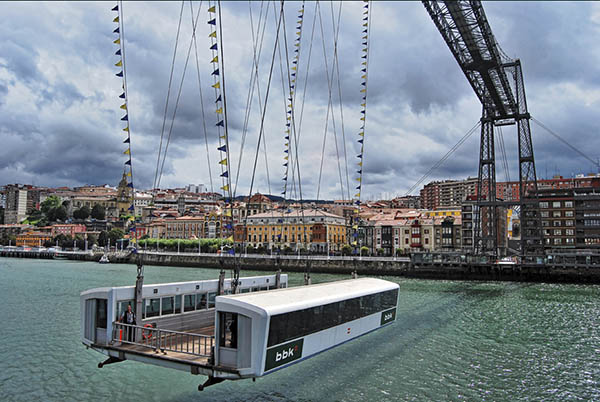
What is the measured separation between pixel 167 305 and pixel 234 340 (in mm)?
3591

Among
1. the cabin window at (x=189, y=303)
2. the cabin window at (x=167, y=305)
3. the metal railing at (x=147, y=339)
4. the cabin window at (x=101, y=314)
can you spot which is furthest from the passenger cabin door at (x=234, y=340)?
the cabin window at (x=189, y=303)

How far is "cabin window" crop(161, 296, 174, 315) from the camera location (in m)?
11.0

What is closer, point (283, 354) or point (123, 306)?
point (283, 354)

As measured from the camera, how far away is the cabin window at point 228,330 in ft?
26.7

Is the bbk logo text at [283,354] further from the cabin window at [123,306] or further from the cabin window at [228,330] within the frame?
the cabin window at [123,306]

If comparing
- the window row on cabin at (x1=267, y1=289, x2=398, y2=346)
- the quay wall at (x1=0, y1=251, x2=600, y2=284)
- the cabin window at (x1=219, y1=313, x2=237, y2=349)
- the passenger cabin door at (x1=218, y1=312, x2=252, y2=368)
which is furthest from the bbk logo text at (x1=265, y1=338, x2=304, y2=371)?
the quay wall at (x1=0, y1=251, x2=600, y2=284)

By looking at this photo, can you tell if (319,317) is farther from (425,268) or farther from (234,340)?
(425,268)

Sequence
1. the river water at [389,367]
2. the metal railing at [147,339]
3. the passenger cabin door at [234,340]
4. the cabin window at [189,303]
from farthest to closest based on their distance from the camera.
→ the cabin window at [189,303] → the river water at [389,367] → the metal railing at [147,339] → the passenger cabin door at [234,340]

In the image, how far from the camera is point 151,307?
10.7 m

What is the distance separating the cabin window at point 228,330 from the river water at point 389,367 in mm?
2232

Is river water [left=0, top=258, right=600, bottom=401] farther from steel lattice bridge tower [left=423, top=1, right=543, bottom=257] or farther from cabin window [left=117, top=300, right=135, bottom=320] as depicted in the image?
steel lattice bridge tower [left=423, top=1, right=543, bottom=257]

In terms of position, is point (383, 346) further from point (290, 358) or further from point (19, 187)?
point (19, 187)

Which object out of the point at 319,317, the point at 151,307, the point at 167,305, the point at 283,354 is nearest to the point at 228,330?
the point at 283,354

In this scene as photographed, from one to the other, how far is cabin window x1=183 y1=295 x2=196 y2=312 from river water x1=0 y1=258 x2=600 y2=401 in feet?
5.18
